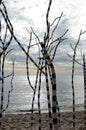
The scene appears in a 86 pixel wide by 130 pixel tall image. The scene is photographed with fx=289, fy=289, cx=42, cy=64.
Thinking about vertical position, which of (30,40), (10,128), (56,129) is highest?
(30,40)

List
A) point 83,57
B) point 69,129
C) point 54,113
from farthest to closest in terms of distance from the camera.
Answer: point 69,129 → point 83,57 → point 54,113

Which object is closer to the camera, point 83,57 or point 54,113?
point 54,113

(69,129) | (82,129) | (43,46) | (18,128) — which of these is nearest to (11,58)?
(43,46)

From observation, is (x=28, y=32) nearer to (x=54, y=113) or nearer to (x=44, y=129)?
(x=54, y=113)

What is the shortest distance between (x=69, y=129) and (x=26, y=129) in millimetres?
3183

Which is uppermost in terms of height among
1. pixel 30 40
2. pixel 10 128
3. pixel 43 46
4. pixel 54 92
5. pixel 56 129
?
pixel 30 40

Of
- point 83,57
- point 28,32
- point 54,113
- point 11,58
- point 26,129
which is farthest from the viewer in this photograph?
point 26,129

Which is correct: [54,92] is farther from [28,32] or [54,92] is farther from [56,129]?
[28,32]

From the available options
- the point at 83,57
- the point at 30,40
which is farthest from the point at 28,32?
the point at 83,57

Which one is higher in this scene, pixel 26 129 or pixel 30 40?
pixel 30 40

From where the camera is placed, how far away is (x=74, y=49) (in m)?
12.5

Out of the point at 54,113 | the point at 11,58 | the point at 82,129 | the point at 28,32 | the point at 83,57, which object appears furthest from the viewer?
the point at 82,129

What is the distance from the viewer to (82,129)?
15.8 meters

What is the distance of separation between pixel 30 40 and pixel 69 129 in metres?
11.0
